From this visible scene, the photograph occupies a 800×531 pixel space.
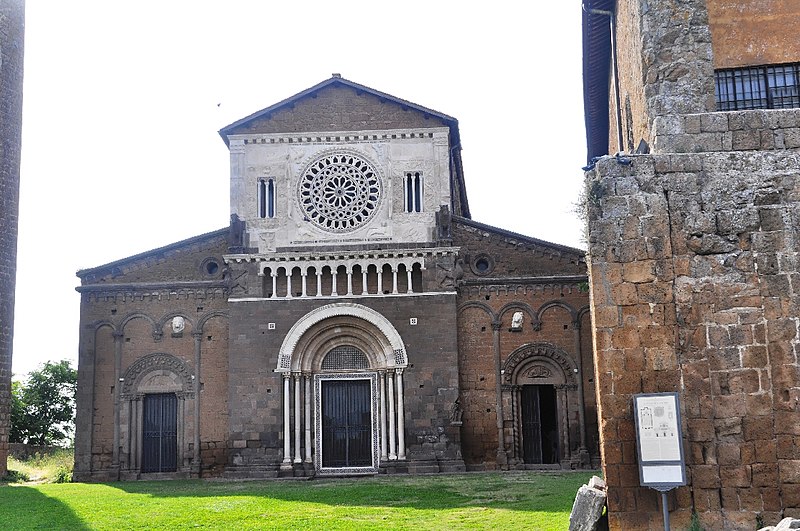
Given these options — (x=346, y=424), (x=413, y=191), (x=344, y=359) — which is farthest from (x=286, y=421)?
(x=413, y=191)

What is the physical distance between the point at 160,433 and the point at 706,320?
71.7 ft

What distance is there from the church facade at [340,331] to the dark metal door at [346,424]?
0.05m

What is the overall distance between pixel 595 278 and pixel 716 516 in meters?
3.28

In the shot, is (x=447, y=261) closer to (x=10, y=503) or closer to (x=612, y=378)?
(x=10, y=503)

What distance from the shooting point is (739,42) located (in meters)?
13.1

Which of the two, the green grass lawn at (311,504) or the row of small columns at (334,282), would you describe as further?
the row of small columns at (334,282)

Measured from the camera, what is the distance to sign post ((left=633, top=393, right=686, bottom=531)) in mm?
11211

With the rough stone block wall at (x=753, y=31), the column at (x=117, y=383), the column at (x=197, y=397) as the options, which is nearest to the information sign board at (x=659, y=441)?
the rough stone block wall at (x=753, y=31)

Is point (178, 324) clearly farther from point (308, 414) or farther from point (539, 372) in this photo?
point (539, 372)

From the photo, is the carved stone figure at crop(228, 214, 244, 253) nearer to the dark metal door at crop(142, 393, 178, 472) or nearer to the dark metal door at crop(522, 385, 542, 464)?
the dark metal door at crop(142, 393, 178, 472)

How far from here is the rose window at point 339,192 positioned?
98.4 feet

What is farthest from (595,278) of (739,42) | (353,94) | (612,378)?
(353,94)

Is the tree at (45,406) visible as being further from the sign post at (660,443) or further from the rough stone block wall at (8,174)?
the sign post at (660,443)

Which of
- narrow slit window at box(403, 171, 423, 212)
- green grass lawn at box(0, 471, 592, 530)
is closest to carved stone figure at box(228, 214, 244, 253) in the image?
narrow slit window at box(403, 171, 423, 212)
